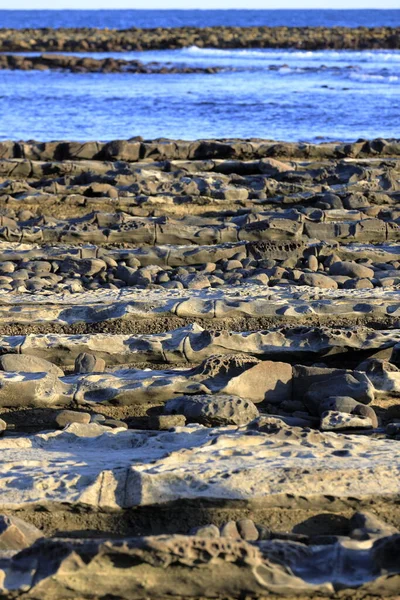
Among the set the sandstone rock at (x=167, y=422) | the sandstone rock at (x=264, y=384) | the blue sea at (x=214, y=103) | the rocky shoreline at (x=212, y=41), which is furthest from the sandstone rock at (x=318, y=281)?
the rocky shoreline at (x=212, y=41)

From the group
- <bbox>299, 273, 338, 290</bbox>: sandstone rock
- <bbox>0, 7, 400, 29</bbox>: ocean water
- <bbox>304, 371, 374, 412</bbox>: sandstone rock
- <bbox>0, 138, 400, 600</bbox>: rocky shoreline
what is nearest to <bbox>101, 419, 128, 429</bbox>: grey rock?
<bbox>0, 138, 400, 600</bbox>: rocky shoreline

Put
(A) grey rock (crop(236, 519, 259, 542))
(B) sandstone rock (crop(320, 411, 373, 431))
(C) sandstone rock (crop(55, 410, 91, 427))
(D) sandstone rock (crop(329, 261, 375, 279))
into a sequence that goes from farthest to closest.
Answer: (D) sandstone rock (crop(329, 261, 375, 279)) → (C) sandstone rock (crop(55, 410, 91, 427)) → (B) sandstone rock (crop(320, 411, 373, 431)) → (A) grey rock (crop(236, 519, 259, 542))

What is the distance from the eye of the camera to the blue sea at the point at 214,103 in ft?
55.6

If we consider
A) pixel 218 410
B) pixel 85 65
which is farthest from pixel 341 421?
pixel 85 65

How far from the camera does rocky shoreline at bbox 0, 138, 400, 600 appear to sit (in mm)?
2867

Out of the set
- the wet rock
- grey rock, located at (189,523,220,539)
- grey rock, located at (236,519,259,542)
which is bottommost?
the wet rock

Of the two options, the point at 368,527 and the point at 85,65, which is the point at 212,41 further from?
the point at 368,527

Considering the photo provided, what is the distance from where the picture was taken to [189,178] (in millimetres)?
10406

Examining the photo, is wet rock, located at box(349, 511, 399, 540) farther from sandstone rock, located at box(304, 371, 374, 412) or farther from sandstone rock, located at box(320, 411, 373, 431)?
sandstone rock, located at box(304, 371, 374, 412)

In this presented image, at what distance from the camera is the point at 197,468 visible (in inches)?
139

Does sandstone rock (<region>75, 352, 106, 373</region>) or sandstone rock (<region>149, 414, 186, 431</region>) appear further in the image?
sandstone rock (<region>75, 352, 106, 373</region>)

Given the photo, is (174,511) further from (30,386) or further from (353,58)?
(353,58)

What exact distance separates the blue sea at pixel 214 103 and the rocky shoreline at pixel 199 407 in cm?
857

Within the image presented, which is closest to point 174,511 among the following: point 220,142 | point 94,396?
point 94,396
